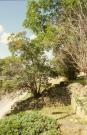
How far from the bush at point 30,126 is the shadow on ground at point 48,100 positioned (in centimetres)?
903

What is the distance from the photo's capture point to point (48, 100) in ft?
64.6

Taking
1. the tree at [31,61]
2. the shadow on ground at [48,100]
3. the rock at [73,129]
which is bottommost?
the rock at [73,129]

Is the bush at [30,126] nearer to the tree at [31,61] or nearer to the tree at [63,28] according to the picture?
the tree at [63,28]

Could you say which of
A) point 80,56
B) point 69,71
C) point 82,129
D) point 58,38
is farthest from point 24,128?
point 69,71

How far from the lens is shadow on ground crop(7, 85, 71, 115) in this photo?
63.5 feet

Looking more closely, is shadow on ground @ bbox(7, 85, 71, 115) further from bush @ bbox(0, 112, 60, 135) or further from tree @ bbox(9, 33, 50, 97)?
bush @ bbox(0, 112, 60, 135)

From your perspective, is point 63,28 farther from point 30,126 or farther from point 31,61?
point 30,126

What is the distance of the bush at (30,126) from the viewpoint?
977 centimetres

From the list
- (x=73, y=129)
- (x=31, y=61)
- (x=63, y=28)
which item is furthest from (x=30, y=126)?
(x=31, y=61)

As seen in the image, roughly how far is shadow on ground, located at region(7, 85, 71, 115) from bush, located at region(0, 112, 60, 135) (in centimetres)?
903

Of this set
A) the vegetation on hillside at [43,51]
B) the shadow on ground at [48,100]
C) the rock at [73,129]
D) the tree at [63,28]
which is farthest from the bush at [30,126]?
the shadow on ground at [48,100]

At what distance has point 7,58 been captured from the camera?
2041 centimetres

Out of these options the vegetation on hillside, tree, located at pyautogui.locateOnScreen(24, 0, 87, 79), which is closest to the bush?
tree, located at pyautogui.locateOnScreen(24, 0, 87, 79)

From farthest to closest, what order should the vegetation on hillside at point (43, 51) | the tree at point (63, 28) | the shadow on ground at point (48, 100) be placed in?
the shadow on ground at point (48, 100)
the vegetation on hillside at point (43, 51)
the tree at point (63, 28)
